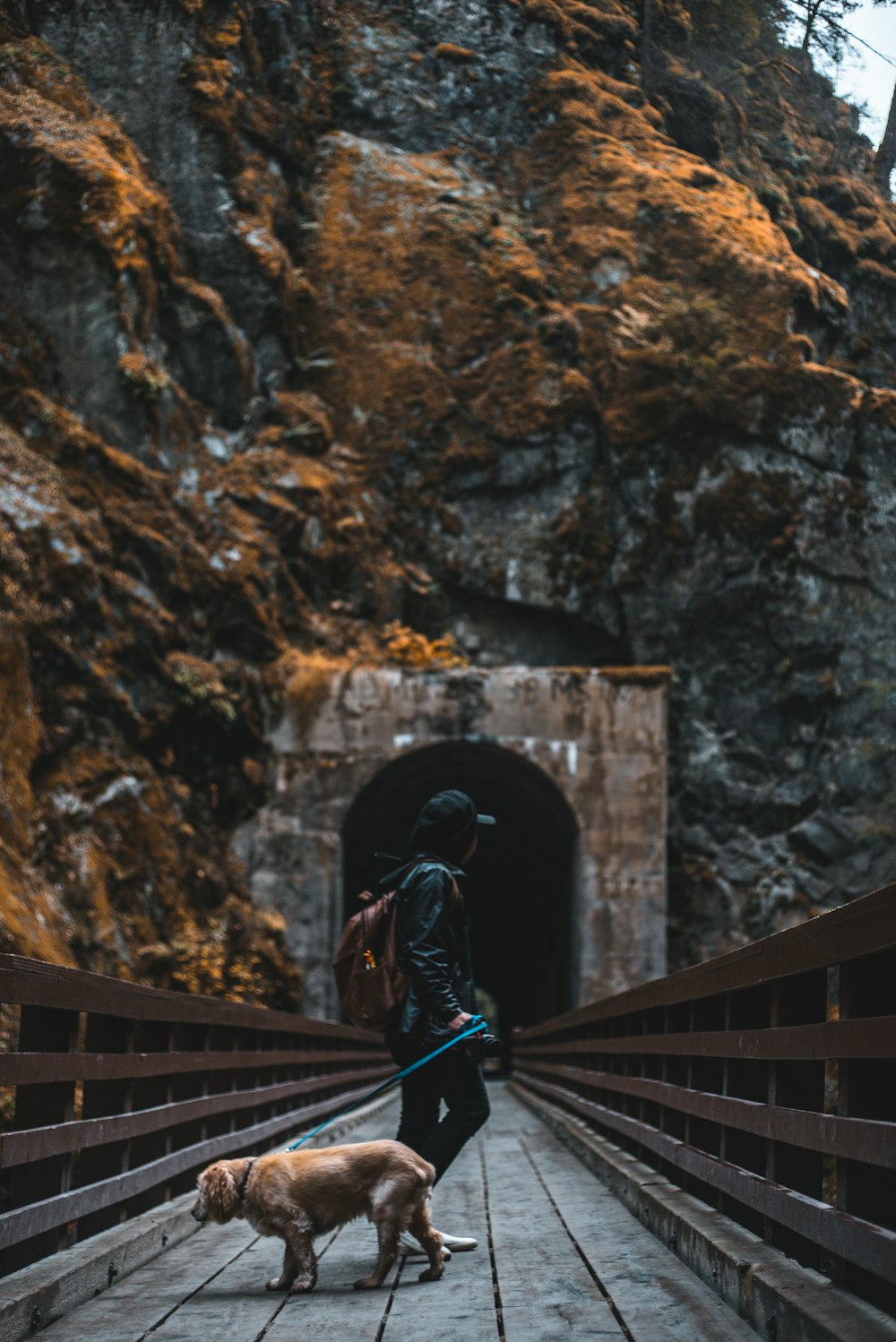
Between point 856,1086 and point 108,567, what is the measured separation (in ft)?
47.5

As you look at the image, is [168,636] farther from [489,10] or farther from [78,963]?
[489,10]

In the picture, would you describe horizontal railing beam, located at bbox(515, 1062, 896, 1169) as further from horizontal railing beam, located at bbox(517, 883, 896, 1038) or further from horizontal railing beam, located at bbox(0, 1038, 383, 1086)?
horizontal railing beam, located at bbox(0, 1038, 383, 1086)

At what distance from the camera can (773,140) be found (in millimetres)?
28844

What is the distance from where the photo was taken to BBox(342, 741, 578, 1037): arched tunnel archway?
62.6 feet

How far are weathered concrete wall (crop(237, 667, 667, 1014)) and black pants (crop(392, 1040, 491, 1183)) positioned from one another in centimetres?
1323

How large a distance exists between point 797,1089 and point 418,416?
783 inches

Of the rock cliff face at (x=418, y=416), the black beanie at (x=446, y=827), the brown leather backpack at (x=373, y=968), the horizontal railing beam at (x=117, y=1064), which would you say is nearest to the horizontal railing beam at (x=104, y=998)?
the horizontal railing beam at (x=117, y=1064)

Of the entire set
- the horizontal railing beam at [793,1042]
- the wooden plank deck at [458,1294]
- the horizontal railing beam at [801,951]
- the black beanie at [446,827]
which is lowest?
the wooden plank deck at [458,1294]

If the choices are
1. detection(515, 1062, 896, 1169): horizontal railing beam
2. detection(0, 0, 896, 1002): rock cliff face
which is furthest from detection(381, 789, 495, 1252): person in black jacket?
detection(0, 0, 896, 1002): rock cliff face

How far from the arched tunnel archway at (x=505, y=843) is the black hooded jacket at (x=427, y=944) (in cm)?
1040

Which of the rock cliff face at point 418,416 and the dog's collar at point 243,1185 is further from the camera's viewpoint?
the rock cliff face at point 418,416

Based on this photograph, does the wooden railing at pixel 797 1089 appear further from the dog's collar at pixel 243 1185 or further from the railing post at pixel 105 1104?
the railing post at pixel 105 1104

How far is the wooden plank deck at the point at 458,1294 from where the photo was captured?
3.56 metres

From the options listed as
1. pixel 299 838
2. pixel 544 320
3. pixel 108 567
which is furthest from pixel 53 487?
pixel 544 320
